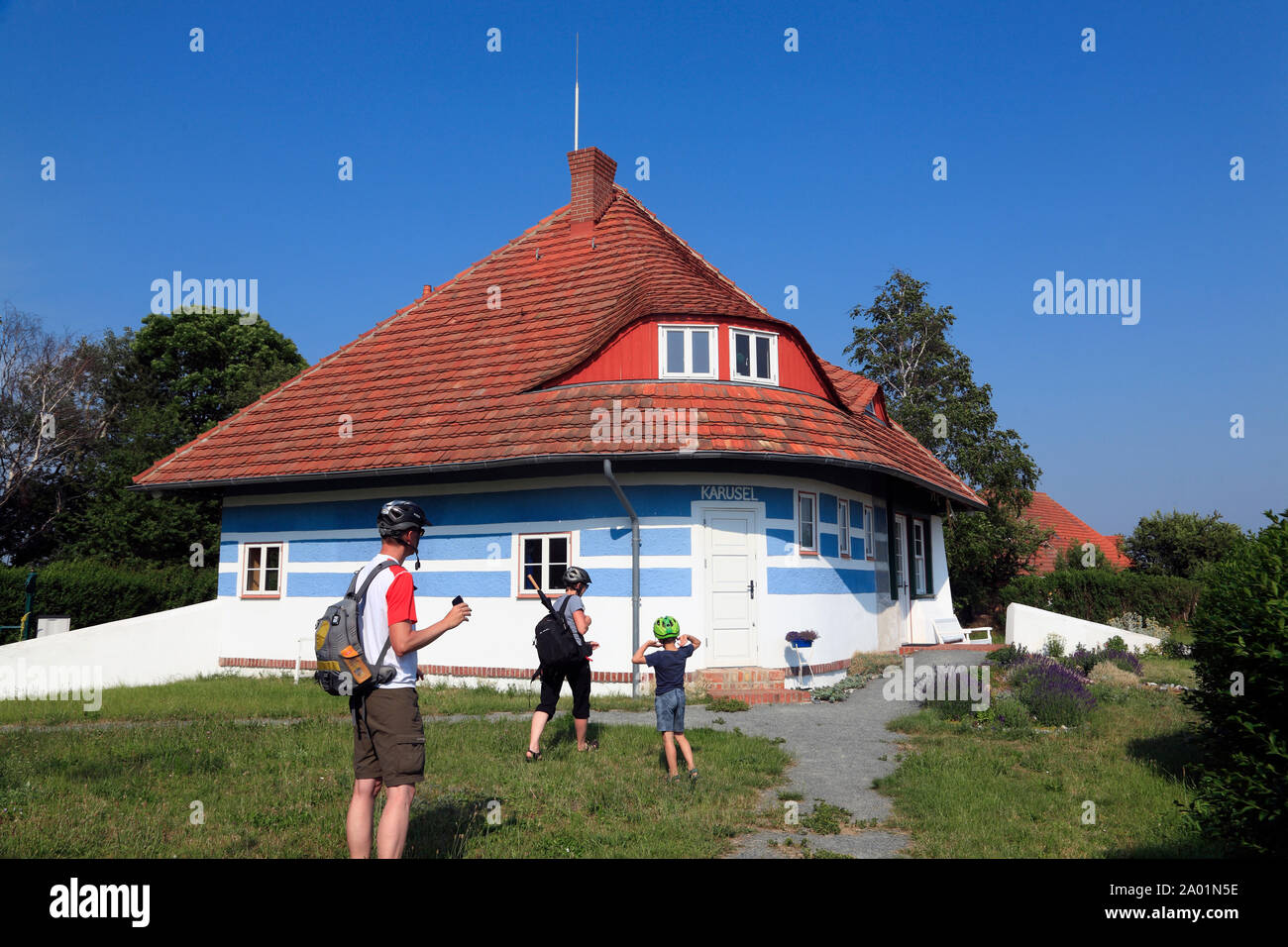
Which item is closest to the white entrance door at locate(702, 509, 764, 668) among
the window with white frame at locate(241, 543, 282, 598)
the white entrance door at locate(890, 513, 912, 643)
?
the white entrance door at locate(890, 513, 912, 643)

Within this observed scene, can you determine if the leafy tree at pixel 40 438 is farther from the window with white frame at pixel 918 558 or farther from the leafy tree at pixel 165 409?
the window with white frame at pixel 918 558

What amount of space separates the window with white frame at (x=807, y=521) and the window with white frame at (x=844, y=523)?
2.96 feet

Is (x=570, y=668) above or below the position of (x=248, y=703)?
A: above

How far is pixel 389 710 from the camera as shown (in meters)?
4.88

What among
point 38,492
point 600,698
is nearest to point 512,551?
point 600,698

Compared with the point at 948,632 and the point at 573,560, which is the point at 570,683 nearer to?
the point at 573,560

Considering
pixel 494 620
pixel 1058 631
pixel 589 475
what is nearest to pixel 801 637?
pixel 589 475

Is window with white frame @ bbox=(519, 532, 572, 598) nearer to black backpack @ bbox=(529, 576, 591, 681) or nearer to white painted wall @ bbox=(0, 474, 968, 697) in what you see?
white painted wall @ bbox=(0, 474, 968, 697)

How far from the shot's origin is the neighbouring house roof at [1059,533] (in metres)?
40.1

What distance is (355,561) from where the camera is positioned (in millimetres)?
16266

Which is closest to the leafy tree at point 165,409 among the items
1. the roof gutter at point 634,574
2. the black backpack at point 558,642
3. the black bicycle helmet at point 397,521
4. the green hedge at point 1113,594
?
the roof gutter at point 634,574

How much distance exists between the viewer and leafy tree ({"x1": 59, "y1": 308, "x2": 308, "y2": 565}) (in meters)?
32.5

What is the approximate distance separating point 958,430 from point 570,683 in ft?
93.2
